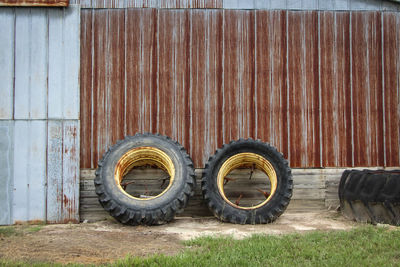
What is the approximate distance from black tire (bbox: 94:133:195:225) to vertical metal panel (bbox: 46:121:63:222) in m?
1.07

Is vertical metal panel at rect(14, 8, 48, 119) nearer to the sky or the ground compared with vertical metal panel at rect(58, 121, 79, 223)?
nearer to the sky

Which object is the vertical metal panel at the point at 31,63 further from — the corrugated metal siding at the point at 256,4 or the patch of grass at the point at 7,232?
the patch of grass at the point at 7,232

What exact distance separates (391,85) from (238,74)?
3334 millimetres

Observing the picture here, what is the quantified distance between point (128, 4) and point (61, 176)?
3826mm

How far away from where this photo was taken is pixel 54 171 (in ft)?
26.0

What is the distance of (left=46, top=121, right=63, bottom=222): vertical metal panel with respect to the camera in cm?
786

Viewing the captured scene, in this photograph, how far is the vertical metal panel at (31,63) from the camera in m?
7.98

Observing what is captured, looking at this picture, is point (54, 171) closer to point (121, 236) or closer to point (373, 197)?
point (121, 236)

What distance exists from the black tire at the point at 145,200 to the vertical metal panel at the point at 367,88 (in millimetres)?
3799

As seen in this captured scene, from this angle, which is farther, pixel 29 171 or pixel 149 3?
pixel 149 3

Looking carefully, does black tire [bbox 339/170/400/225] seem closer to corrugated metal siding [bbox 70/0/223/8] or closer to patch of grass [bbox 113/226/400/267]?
patch of grass [bbox 113/226/400/267]

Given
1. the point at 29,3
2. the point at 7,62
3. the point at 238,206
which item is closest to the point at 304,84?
the point at 238,206

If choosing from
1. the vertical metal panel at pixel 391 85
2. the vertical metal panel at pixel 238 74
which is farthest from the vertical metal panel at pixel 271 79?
the vertical metal panel at pixel 391 85

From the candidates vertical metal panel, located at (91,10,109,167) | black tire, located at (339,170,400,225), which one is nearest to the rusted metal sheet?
vertical metal panel, located at (91,10,109,167)
